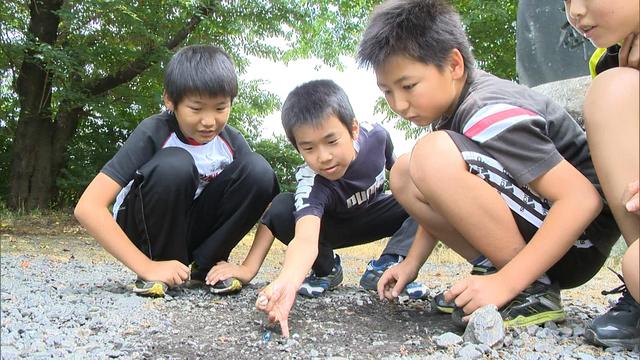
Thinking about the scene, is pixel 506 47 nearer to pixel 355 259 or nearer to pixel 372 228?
pixel 355 259

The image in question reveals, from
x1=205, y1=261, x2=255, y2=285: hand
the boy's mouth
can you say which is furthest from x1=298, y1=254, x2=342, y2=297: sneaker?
the boy's mouth

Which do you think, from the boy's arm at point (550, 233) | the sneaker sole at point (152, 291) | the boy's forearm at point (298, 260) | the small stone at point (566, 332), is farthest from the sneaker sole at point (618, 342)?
the sneaker sole at point (152, 291)

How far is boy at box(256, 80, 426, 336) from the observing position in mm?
2203

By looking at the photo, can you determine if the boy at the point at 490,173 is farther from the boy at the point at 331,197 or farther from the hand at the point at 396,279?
the boy at the point at 331,197

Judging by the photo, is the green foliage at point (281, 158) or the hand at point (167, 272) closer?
the hand at point (167, 272)

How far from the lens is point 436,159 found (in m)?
1.78

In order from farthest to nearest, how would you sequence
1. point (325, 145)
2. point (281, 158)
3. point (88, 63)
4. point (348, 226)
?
1. point (281, 158)
2. point (88, 63)
3. point (348, 226)
4. point (325, 145)

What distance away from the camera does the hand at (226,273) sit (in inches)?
95.2

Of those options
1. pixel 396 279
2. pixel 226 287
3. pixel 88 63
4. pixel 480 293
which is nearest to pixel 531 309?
pixel 480 293

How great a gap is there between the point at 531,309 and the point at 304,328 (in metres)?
0.63

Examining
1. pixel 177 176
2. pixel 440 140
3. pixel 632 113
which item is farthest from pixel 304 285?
pixel 632 113

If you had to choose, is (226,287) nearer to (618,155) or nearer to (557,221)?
(557,221)

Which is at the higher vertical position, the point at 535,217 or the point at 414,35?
the point at 414,35

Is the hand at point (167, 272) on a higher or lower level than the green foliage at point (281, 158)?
higher
